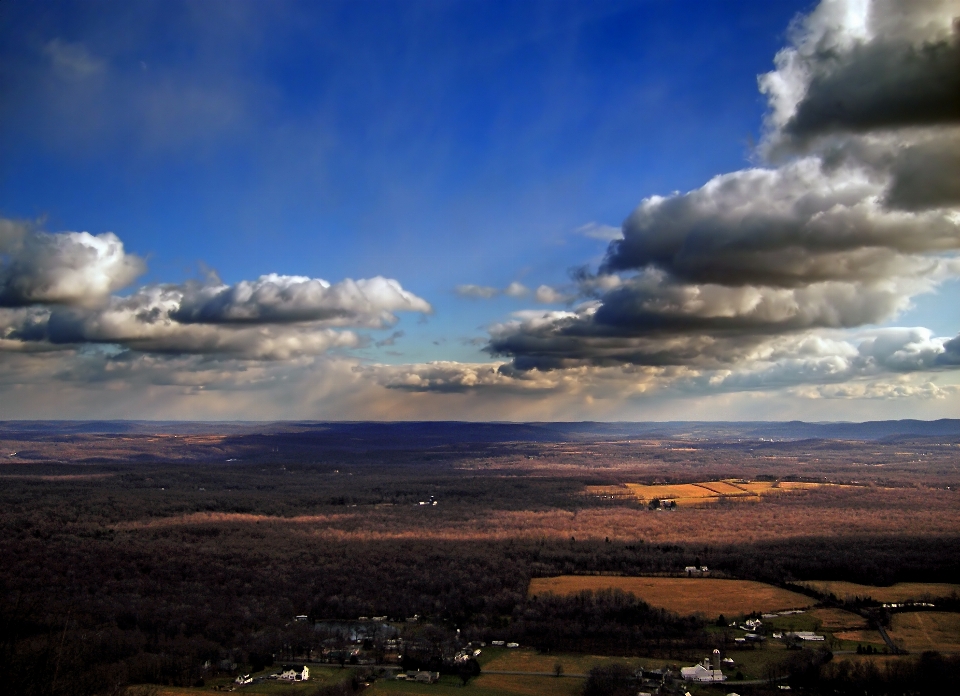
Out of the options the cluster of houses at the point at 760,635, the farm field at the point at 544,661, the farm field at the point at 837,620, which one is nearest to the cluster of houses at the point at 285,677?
the farm field at the point at 544,661

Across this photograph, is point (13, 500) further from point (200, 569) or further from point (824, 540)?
point (824, 540)

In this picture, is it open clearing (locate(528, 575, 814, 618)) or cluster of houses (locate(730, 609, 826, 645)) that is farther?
open clearing (locate(528, 575, 814, 618))

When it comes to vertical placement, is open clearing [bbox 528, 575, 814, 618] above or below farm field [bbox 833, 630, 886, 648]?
below

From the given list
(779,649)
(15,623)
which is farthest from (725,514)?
(15,623)

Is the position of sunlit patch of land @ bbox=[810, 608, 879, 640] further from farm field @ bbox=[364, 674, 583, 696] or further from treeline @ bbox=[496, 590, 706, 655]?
farm field @ bbox=[364, 674, 583, 696]

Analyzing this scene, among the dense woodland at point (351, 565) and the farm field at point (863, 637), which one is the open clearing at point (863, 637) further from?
the dense woodland at point (351, 565)

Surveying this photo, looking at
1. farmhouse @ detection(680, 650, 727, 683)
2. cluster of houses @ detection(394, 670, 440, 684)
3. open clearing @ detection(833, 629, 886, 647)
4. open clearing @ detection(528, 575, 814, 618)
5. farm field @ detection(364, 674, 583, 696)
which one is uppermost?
farmhouse @ detection(680, 650, 727, 683)

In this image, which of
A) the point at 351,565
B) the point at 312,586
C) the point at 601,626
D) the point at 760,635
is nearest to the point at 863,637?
the point at 760,635

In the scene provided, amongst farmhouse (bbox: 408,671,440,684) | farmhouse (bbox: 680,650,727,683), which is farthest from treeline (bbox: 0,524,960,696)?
farmhouse (bbox: 408,671,440,684)
